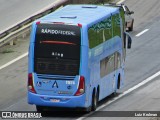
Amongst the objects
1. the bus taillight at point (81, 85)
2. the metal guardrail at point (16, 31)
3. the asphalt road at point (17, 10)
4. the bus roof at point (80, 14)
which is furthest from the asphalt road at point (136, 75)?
the asphalt road at point (17, 10)

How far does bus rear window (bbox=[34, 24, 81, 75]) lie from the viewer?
28.5 m

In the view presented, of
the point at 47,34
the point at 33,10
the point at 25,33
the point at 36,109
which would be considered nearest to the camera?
the point at 47,34

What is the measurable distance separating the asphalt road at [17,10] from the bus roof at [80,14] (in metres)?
16.7

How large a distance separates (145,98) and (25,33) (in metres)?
14.6

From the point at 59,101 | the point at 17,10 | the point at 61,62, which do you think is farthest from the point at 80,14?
the point at 17,10

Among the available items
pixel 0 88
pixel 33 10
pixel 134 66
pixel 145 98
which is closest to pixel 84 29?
pixel 145 98

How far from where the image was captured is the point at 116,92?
35125 mm

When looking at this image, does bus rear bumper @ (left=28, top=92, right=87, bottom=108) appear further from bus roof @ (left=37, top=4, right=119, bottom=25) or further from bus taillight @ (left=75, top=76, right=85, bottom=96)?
bus roof @ (left=37, top=4, right=119, bottom=25)

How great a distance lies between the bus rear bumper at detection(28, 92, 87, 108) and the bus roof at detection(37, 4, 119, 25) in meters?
2.72

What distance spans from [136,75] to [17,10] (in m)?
17.3

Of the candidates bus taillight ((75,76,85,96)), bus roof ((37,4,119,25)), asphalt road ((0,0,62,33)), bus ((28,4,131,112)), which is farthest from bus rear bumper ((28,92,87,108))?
asphalt road ((0,0,62,33))

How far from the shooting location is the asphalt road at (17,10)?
50.8 meters

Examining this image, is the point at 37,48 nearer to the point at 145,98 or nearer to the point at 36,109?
the point at 36,109

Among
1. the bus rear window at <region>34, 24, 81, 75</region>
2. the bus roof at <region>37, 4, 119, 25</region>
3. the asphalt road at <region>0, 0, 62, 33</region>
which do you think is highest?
the bus roof at <region>37, 4, 119, 25</region>
